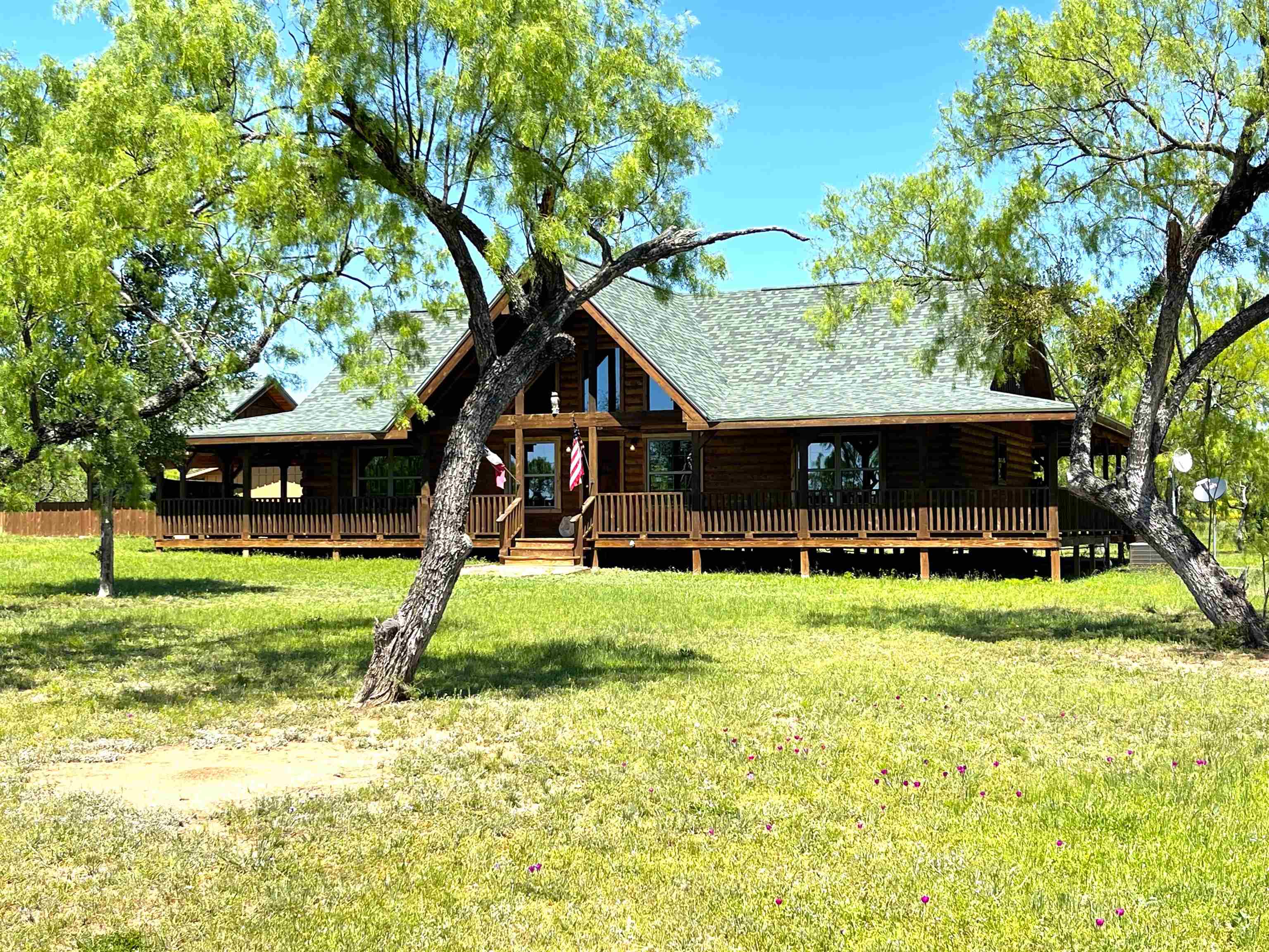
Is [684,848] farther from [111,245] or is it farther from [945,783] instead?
[111,245]

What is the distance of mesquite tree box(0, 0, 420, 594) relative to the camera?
33.9ft

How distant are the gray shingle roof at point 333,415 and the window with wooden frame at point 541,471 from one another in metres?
3.06

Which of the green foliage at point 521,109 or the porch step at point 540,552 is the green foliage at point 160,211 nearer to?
the green foliage at point 521,109

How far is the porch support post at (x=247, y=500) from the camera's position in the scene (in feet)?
100

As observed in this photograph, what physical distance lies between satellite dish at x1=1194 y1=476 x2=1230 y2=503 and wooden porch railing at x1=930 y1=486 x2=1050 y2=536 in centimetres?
324

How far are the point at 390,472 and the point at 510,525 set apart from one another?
4700 mm

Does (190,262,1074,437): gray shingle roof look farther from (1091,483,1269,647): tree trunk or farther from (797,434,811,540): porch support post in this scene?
(1091,483,1269,647): tree trunk

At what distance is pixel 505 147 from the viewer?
10898mm

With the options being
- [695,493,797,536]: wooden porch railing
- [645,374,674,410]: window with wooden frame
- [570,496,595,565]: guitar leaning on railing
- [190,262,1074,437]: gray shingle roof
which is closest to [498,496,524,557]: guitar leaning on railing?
[570,496,595,565]: guitar leaning on railing

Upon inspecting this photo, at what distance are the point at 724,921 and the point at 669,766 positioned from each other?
8.95 ft

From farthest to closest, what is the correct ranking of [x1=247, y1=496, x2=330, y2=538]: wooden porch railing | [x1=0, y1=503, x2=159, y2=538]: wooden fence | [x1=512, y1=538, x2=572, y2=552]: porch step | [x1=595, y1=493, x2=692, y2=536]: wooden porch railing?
[x1=0, y1=503, x2=159, y2=538]: wooden fence → [x1=247, y1=496, x2=330, y2=538]: wooden porch railing → [x1=512, y1=538, x2=572, y2=552]: porch step → [x1=595, y1=493, x2=692, y2=536]: wooden porch railing

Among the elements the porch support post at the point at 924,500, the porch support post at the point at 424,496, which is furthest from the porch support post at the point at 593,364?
the porch support post at the point at 924,500

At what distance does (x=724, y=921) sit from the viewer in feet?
16.5

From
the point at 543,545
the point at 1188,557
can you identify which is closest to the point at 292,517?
the point at 543,545
